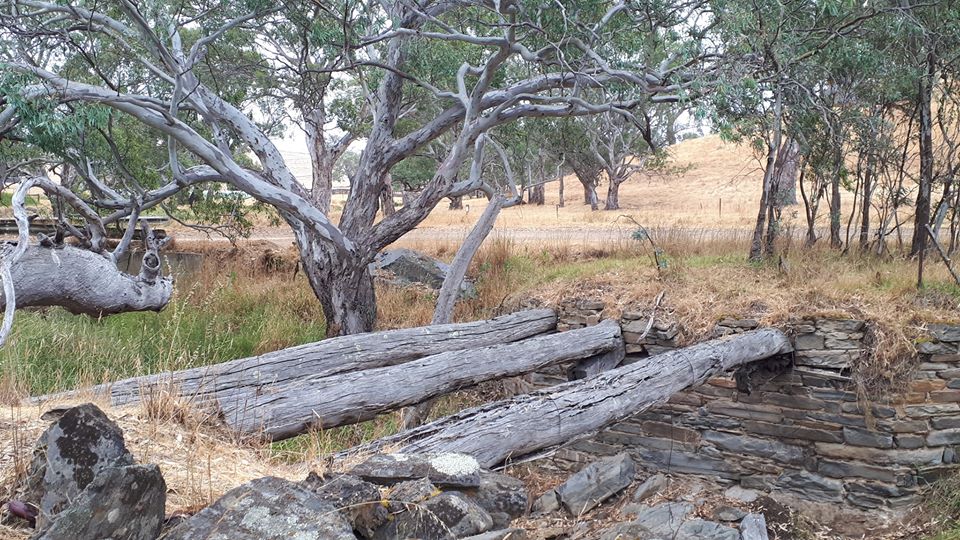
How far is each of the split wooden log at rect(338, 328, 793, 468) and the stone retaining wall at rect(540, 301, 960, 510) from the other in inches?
24.5

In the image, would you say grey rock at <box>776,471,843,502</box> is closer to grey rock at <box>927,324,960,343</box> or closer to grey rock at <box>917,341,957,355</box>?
grey rock at <box>917,341,957,355</box>

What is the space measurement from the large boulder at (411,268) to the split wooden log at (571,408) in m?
5.98

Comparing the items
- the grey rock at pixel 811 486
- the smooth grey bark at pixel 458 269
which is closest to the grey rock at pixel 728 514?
the grey rock at pixel 811 486

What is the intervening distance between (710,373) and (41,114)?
6119 millimetres

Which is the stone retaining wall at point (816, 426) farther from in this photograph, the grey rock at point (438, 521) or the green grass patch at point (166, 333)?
the grey rock at point (438, 521)

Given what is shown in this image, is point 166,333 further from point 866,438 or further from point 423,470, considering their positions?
point 866,438

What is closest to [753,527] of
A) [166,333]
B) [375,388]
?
[375,388]

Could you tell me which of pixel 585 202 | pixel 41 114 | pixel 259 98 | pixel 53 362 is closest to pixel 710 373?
pixel 41 114

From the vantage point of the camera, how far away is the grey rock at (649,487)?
6.97 meters

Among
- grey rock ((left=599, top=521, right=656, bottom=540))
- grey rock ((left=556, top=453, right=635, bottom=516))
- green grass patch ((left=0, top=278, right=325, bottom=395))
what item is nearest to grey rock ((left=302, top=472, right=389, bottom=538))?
green grass patch ((left=0, top=278, right=325, bottom=395))

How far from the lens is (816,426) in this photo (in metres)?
6.77

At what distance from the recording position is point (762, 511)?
21.4ft

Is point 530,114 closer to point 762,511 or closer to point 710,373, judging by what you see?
point 710,373

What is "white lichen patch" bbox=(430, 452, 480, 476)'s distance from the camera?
9.39ft
